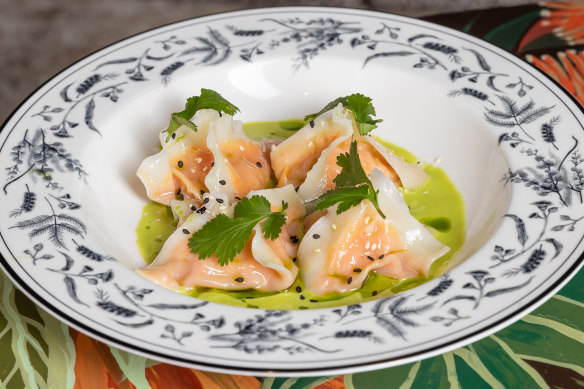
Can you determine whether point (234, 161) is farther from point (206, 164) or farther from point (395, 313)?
point (395, 313)

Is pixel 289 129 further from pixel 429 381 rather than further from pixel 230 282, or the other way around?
pixel 429 381

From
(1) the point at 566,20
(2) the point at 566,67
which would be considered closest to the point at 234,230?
(2) the point at 566,67

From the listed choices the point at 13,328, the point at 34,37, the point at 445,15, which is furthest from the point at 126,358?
the point at 34,37

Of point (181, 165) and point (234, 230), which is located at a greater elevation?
point (181, 165)

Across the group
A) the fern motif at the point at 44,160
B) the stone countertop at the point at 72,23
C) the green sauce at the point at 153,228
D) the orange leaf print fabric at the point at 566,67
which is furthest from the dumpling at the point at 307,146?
the stone countertop at the point at 72,23

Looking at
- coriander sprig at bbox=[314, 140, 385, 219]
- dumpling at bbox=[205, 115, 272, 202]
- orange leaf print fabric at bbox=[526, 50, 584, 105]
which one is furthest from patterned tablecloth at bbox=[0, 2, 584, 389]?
orange leaf print fabric at bbox=[526, 50, 584, 105]

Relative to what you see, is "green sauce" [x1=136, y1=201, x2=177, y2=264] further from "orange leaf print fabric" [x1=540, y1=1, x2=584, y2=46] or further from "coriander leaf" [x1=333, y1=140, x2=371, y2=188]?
"orange leaf print fabric" [x1=540, y1=1, x2=584, y2=46]
